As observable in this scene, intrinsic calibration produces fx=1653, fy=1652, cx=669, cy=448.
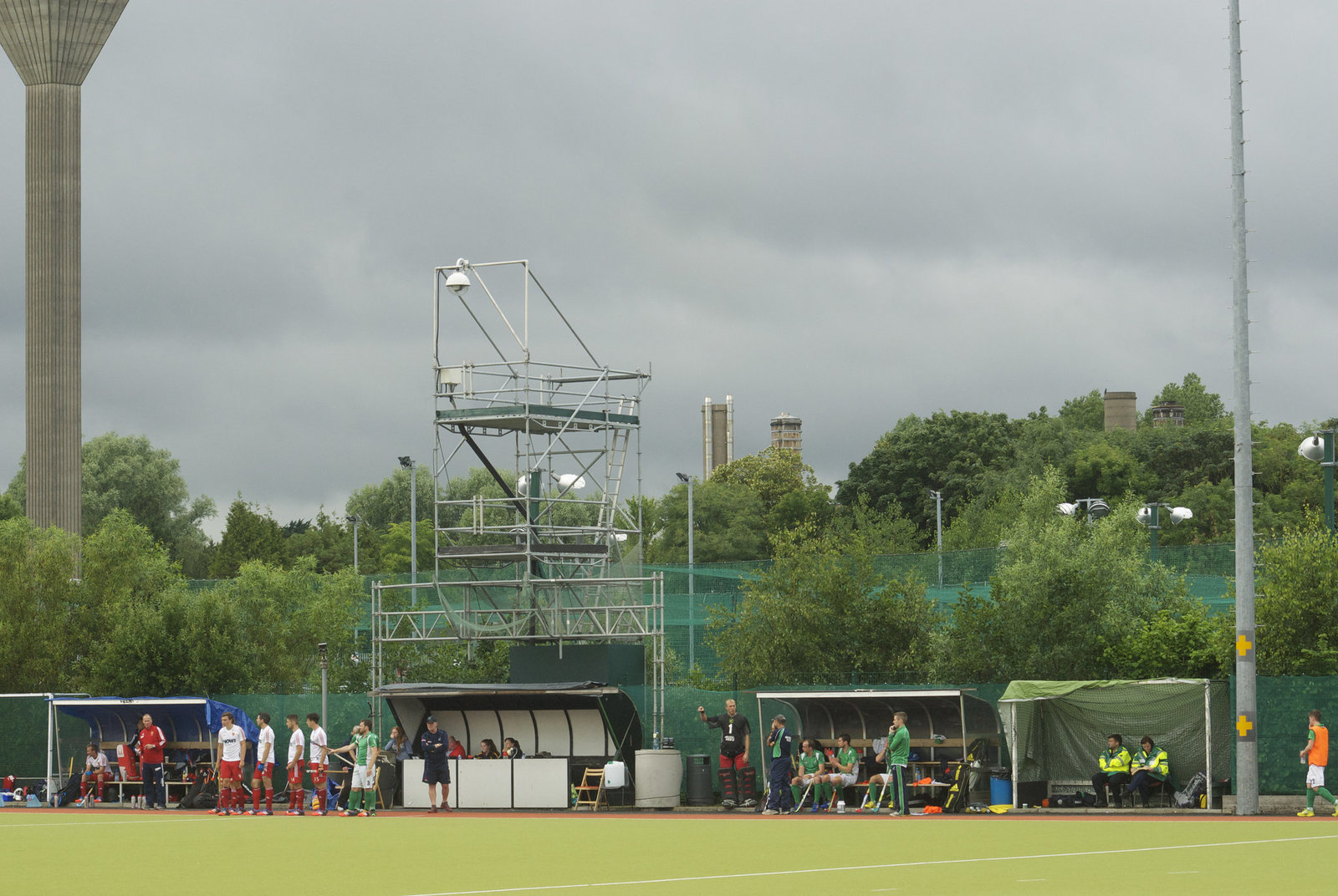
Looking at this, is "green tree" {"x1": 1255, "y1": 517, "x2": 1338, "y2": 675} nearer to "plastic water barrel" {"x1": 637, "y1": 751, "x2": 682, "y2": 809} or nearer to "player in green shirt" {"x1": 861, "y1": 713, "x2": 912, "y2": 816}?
"player in green shirt" {"x1": 861, "y1": 713, "x2": 912, "y2": 816}

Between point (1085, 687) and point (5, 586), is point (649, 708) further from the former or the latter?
point (5, 586)

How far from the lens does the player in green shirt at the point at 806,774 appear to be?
91.4 ft

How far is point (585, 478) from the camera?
3406 centimetres

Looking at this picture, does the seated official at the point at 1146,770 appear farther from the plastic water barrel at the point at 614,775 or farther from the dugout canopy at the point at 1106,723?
the plastic water barrel at the point at 614,775

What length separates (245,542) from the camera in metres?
93.7

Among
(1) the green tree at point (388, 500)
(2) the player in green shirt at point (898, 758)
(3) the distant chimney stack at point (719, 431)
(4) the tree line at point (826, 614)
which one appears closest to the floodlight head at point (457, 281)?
(4) the tree line at point (826, 614)

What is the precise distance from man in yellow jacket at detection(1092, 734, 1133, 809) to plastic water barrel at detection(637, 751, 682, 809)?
7.42 m

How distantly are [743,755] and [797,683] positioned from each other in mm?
4678

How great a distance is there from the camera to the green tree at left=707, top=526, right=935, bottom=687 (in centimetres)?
3322

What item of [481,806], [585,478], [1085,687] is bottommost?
[481,806]

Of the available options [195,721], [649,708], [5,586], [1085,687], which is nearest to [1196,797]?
[1085,687]

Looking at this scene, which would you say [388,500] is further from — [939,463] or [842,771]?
[842,771]

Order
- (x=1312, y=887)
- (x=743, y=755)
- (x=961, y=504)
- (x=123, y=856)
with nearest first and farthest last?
(x=1312, y=887)
(x=123, y=856)
(x=743, y=755)
(x=961, y=504)

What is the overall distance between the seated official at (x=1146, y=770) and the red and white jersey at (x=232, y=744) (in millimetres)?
14680
